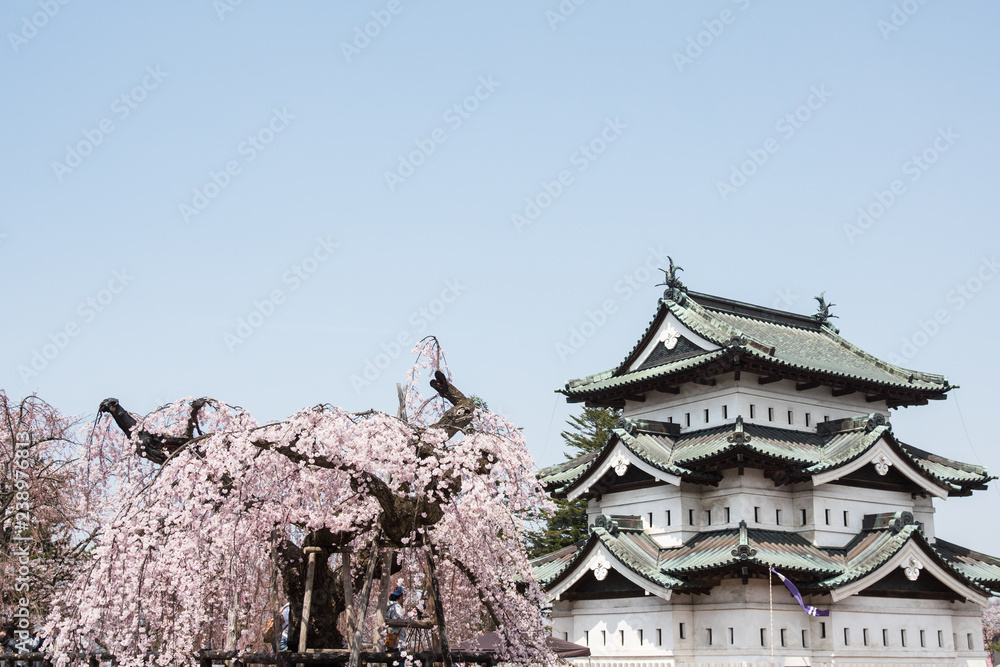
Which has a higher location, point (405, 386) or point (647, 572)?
point (405, 386)

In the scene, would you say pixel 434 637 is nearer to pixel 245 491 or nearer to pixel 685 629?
pixel 245 491

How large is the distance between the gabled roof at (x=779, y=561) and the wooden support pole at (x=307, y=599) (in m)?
11.7

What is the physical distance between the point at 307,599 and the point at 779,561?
43.0 feet

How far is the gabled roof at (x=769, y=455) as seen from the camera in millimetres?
26109

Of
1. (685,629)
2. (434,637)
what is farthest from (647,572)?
(434,637)

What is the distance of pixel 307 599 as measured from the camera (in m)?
15.9

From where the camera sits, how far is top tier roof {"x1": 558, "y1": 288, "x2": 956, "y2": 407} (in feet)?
89.3

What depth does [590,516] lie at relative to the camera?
97.7ft

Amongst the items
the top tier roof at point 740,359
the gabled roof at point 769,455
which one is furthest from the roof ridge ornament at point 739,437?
the top tier roof at point 740,359

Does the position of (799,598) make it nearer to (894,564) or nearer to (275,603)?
(894,564)

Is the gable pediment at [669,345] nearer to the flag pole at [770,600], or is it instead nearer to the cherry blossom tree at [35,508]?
the flag pole at [770,600]

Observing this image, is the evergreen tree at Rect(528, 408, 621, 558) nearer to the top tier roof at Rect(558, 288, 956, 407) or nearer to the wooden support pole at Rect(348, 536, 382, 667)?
the top tier roof at Rect(558, 288, 956, 407)

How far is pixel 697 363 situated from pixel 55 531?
16452 millimetres

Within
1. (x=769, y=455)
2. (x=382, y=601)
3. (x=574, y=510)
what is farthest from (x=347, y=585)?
(x=574, y=510)
